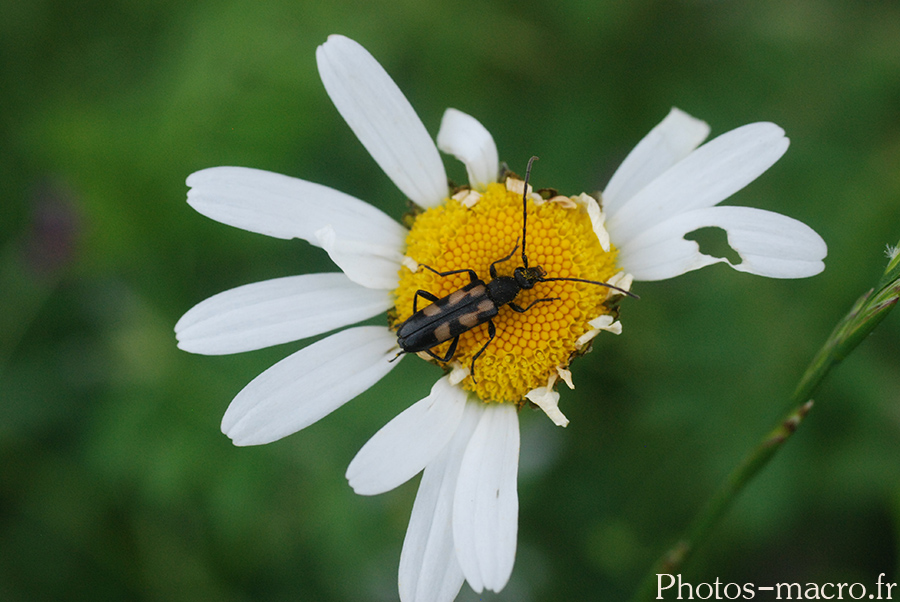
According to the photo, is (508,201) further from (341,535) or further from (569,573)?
(569,573)

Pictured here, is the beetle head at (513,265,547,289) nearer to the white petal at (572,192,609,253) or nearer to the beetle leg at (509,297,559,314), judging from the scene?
the beetle leg at (509,297,559,314)

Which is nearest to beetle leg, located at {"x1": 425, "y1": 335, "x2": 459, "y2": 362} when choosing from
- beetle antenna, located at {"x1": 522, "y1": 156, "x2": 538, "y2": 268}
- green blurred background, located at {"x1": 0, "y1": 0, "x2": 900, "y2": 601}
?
beetle antenna, located at {"x1": 522, "y1": 156, "x2": 538, "y2": 268}

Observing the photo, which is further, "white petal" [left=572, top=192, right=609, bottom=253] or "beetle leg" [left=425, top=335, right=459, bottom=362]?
"beetle leg" [left=425, top=335, right=459, bottom=362]

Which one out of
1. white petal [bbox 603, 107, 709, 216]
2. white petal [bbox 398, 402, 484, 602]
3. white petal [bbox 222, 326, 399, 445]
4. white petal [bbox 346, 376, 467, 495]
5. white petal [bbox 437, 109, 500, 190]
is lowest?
white petal [bbox 398, 402, 484, 602]

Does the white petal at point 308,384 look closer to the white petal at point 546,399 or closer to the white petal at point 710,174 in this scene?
the white petal at point 546,399

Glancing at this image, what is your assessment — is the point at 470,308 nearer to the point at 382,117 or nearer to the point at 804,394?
the point at 382,117

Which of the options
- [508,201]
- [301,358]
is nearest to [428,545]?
[301,358]
